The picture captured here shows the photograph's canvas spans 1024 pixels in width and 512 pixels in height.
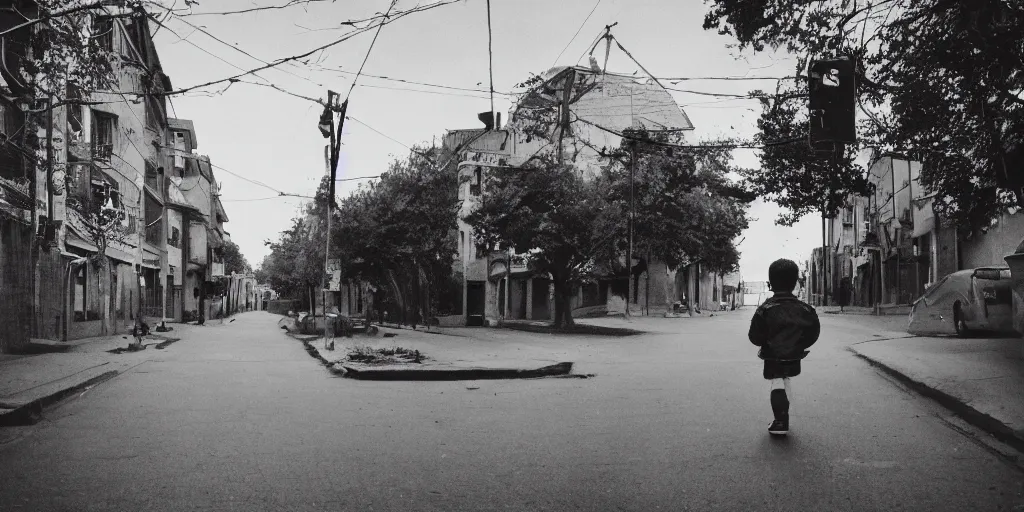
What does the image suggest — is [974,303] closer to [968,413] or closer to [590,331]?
[968,413]

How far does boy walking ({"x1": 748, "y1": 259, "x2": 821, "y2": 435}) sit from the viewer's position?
699 centimetres

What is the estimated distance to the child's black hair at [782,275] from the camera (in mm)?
7457

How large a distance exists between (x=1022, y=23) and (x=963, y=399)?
378 cm

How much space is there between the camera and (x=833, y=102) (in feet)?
34.5

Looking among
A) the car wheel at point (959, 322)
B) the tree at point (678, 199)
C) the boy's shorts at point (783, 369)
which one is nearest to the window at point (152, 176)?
the tree at point (678, 199)

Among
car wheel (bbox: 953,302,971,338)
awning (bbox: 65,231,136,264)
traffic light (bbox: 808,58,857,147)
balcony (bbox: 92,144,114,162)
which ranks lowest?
car wheel (bbox: 953,302,971,338)

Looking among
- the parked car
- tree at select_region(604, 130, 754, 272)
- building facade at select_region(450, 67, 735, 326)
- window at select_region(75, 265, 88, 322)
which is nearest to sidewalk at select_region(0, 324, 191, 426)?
window at select_region(75, 265, 88, 322)

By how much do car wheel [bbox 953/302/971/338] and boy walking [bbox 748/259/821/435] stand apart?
1246cm

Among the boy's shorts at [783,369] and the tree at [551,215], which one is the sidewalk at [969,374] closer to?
the boy's shorts at [783,369]

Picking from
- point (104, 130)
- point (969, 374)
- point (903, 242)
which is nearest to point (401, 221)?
point (104, 130)

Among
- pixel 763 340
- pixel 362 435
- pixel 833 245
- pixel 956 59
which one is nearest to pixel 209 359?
pixel 362 435

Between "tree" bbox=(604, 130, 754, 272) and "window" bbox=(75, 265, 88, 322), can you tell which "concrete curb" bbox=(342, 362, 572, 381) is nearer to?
"window" bbox=(75, 265, 88, 322)

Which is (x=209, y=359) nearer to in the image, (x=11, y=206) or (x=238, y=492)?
(x=11, y=206)

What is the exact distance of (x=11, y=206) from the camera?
19.1m
